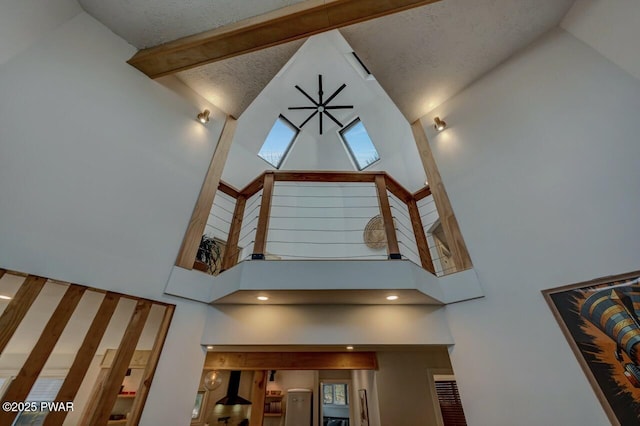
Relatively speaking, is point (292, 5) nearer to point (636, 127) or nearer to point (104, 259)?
point (104, 259)

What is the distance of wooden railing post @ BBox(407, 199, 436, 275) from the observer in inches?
111

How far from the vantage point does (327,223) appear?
248 inches

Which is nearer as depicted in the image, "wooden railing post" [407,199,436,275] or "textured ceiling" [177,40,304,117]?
"wooden railing post" [407,199,436,275]

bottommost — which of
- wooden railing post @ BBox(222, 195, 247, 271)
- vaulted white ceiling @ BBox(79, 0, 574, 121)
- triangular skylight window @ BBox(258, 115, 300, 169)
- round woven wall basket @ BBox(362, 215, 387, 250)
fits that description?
wooden railing post @ BBox(222, 195, 247, 271)

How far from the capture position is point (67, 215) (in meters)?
1.95

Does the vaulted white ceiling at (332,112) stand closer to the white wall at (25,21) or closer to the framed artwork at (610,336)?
the white wall at (25,21)

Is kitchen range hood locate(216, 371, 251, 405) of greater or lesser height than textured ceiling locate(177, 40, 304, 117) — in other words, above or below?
below

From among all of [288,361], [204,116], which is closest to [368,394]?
[288,361]

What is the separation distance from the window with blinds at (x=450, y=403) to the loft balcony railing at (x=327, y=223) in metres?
1.75

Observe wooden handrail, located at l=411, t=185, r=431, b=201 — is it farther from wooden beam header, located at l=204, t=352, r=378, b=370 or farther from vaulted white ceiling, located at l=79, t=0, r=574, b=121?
wooden beam header, located at l=204, t=352, r=378, b=370

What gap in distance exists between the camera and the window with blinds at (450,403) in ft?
12.2

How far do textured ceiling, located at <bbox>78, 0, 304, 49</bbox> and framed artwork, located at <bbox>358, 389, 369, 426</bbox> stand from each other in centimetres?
582

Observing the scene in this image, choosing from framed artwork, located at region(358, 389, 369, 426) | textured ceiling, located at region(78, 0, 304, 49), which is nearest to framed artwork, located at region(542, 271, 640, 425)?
textured ceiling, located at region(78, 0, 304, 49)

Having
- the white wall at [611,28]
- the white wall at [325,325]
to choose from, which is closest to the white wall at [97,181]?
the white wall at [325,325]
